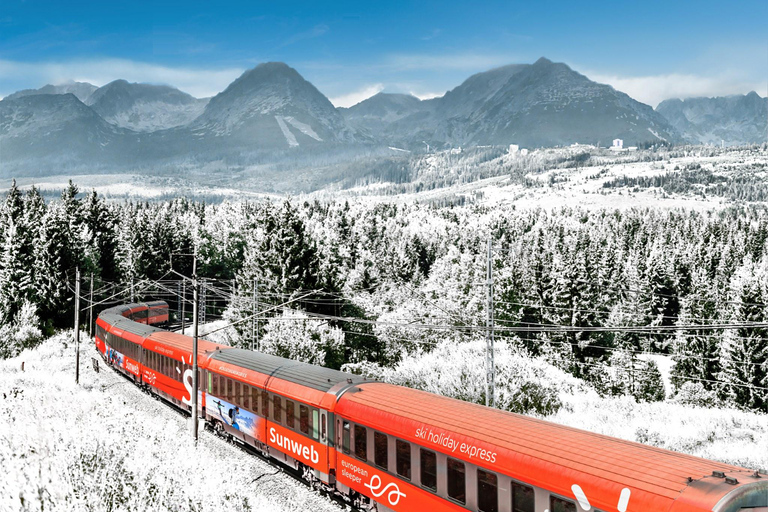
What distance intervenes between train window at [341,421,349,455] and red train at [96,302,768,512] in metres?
0.03

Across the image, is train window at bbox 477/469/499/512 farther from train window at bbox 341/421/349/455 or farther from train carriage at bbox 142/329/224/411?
train carriage at bbox 142/329/224/411

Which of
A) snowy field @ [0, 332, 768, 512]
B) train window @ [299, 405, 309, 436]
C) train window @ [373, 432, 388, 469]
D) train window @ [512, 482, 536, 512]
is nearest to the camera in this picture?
snowy field @ [0, 332, 768, 512]

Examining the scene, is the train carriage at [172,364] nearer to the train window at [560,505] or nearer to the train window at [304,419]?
the train window at [304,419]

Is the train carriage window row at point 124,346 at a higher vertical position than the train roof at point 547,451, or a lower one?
lower

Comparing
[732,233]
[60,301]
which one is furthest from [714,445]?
[732,233]

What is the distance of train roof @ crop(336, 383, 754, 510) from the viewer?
30.7ft

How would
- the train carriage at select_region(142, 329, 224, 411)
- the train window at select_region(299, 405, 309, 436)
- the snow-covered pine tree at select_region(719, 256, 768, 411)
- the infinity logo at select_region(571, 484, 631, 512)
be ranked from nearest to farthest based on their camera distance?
the infinity logo at select_region(571, 484, 631, 512) < the train window at select_region(299, 405, 309, 436) < the train carriage at select_region(142, 329, 224, 411) < the snow-covered pine tree at select_region(719, 256, 768, 411)

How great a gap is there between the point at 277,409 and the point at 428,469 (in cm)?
761

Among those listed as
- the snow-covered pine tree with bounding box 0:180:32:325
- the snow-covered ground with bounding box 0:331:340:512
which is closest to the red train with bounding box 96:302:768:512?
the snow-covered ground with bounding box 0:331:340:512

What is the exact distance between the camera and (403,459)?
14023 millimetres

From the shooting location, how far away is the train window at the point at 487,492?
454 inches

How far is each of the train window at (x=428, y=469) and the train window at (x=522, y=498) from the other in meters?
2.36

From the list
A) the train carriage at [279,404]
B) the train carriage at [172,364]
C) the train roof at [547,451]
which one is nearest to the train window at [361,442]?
the train roof at [547,451]

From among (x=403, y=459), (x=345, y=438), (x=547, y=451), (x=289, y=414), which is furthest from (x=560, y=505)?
(x=289, y=414)
